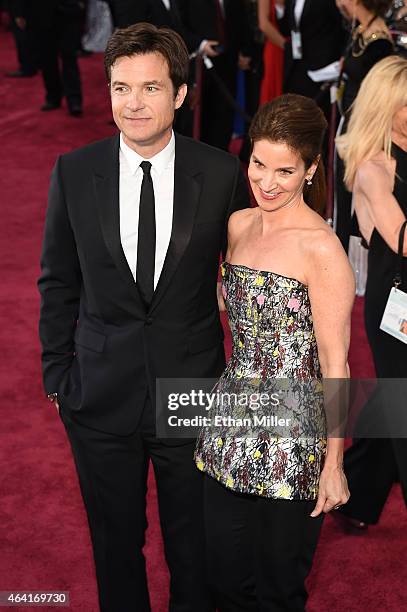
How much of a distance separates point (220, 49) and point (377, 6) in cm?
194

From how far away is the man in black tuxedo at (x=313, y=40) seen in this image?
651cm

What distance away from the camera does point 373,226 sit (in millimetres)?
3465

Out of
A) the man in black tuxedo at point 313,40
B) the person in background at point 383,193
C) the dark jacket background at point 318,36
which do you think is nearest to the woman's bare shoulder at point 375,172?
the person in background at point 383,193

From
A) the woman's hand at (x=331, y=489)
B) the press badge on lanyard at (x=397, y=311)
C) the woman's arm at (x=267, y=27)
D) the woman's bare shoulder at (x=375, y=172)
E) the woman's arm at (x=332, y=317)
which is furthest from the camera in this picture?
the woman's arm at (x=267, y=27)

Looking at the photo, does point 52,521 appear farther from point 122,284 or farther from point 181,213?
point 181,213

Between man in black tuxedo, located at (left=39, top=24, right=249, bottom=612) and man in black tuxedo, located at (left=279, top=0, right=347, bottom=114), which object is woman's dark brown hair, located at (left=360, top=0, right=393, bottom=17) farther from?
man in black tuxedo, located at (left=39, top=24, right=249, bottom=612)

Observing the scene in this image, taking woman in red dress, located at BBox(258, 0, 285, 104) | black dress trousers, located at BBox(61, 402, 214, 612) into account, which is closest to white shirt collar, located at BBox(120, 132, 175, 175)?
black dress trousers, located at BBox(61, 402, 214, 612)

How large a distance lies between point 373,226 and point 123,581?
4.61ft

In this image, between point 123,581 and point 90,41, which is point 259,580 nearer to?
point 123,581

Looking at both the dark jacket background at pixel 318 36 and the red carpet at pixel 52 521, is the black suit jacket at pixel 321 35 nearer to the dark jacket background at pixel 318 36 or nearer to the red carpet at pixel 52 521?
the dark jacket background at pixel 318 36

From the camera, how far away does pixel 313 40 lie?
6633 mm

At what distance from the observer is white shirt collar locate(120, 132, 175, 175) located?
272 centimetres

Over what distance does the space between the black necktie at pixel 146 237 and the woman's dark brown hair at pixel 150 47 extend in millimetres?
257

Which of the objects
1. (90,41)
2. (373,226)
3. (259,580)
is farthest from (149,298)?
(90,41)
